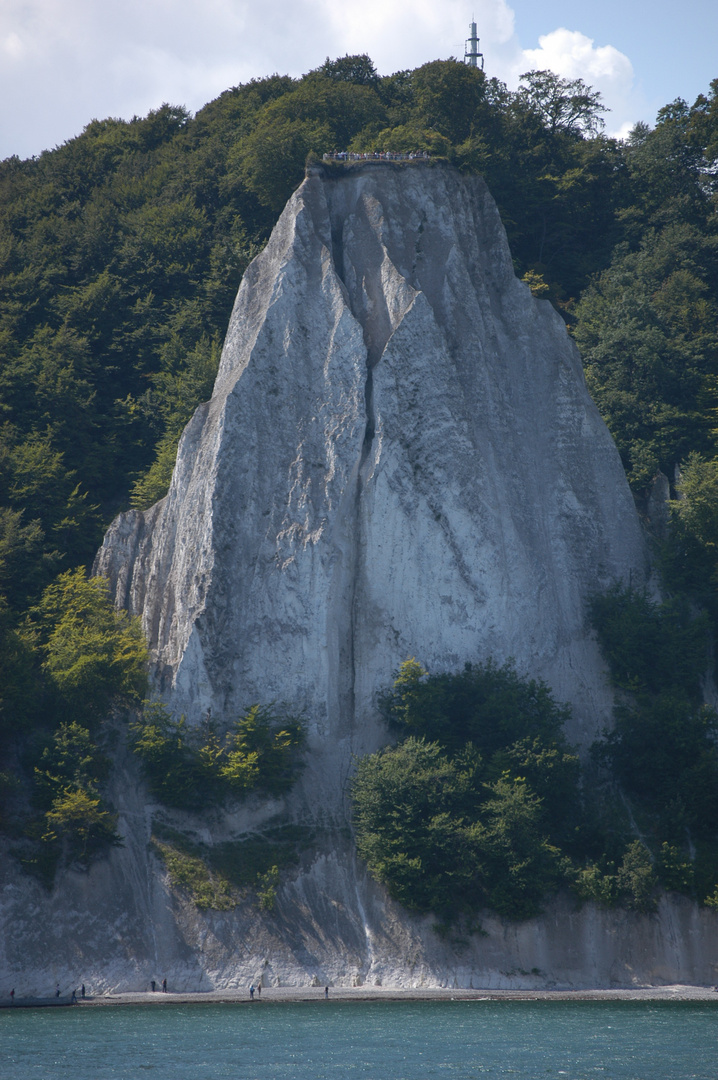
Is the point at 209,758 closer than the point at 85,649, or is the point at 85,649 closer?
the point at 209,758

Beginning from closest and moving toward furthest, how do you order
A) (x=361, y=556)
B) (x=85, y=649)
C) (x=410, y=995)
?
(x=410, y=995) → (x=85, y=649) → (x=361, y=556)

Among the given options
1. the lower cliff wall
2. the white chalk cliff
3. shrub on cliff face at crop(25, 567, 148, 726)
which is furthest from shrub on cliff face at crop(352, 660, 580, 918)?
shrub on cliff face at crop(25, 567, 148, 726)

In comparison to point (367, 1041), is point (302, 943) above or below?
above

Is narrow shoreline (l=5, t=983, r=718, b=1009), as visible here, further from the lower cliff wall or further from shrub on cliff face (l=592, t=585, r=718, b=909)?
shrub on cliff face (l=592, t=585, r=718, b=909)

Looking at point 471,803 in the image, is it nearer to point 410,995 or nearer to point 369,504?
point 410,995

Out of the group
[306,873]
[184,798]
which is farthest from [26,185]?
[306,873]

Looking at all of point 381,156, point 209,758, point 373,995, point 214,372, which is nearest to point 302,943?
point 373,995
